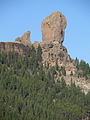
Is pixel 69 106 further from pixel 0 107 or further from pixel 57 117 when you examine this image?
pixel 0 107

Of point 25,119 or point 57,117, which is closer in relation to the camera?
point 25,119

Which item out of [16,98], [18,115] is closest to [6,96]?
[16,98]

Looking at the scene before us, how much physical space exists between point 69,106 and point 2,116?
34.6 meters

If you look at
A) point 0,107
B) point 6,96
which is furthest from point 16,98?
point 0,107

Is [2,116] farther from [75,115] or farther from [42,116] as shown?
[75,115]

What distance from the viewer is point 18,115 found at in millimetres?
179000

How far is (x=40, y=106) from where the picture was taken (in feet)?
634

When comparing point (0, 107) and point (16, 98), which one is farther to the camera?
point (16, 98)

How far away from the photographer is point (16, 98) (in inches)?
7653

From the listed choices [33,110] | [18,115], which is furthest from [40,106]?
[18,115]

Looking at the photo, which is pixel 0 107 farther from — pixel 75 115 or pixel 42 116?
pixel 75 115

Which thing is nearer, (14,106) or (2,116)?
(2,116)

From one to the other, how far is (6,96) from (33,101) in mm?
11122

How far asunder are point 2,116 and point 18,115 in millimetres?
7947
